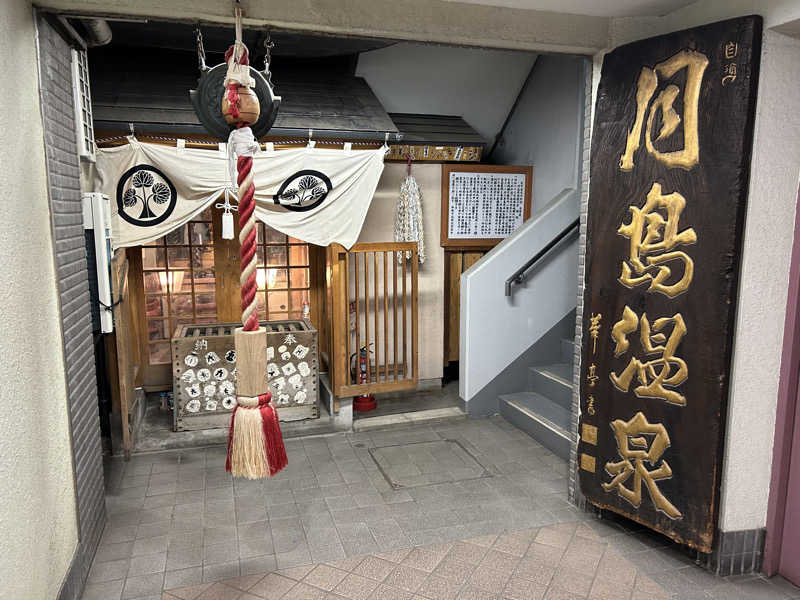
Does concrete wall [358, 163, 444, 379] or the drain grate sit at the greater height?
concrete wall [358, 163, 444, 379]

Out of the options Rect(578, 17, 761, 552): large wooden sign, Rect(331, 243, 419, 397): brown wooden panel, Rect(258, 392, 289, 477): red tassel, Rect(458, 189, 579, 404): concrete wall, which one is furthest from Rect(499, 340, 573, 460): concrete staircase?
Rect(258, 392, 289, 477): red tassel

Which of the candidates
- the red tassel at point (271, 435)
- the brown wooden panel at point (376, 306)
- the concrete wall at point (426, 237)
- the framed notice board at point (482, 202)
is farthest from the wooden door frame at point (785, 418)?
the concrete wall at point (426, 237)

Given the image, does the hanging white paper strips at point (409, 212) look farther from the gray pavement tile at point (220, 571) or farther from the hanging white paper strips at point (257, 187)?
the gray pavement tile at point (220, 571)

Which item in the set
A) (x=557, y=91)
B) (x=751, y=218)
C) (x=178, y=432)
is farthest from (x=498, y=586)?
(x=557, y=91)

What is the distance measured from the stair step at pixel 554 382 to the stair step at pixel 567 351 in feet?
0.20

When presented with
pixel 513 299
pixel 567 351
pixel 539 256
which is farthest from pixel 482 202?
pixel 567 351

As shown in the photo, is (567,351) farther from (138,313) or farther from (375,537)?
(138,313)

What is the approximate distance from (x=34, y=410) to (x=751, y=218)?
3.59 metres

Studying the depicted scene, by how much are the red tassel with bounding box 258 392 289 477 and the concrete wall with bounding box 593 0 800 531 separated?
236 centimetres

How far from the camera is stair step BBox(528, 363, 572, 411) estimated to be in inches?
213

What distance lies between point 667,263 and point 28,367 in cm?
322

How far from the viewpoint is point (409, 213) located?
19.7 feet

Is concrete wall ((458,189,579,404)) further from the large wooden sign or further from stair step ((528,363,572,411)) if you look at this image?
the large wooden sign

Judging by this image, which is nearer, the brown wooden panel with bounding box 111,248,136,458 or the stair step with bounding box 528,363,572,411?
the brown wooden panel with bounding box 111,248,136,458
